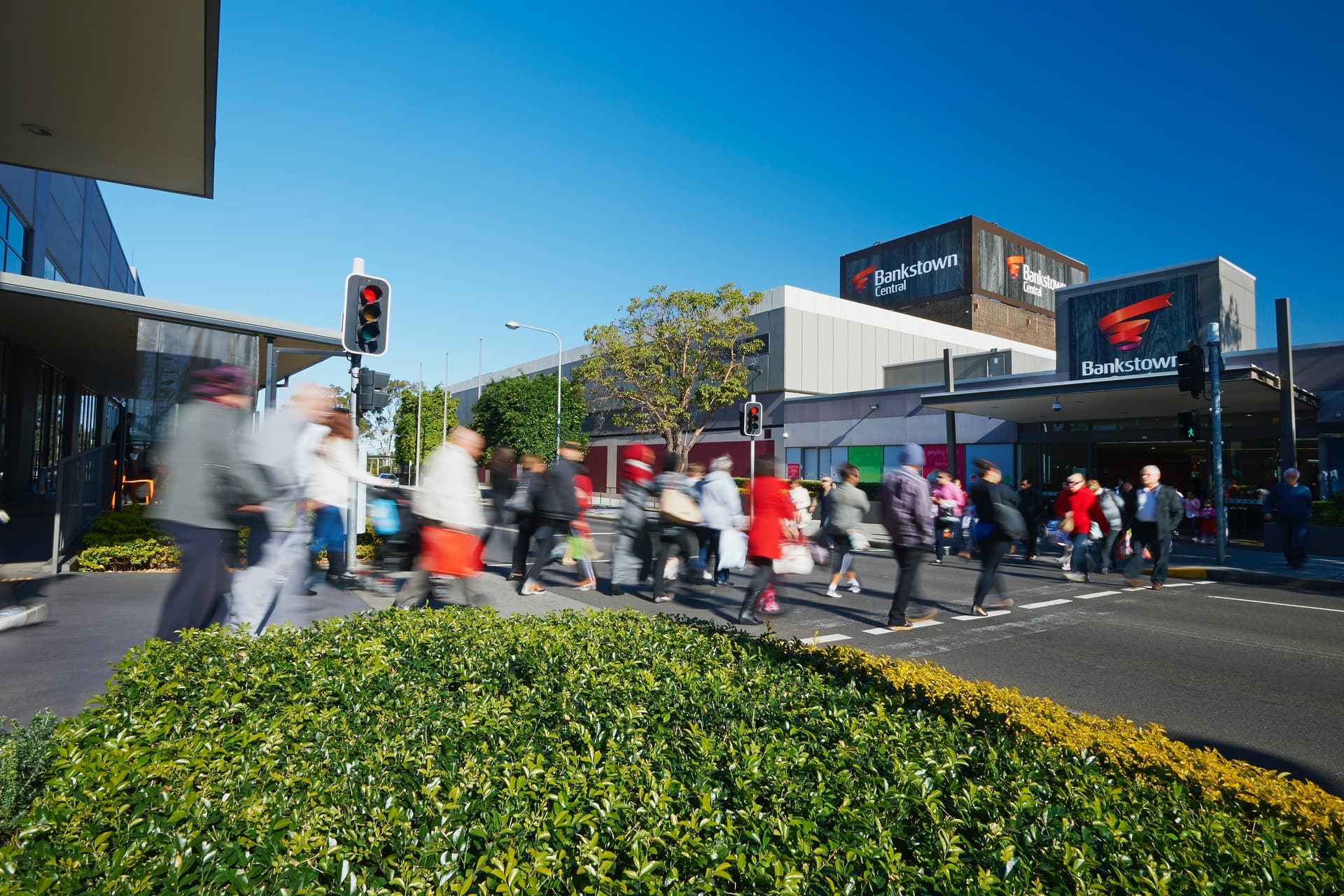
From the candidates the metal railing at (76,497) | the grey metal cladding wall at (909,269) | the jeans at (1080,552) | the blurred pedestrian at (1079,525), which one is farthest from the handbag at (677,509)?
the grey metal cladding wall at (909,269)

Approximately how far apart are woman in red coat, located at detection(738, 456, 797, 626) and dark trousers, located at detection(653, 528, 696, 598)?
1467 mm

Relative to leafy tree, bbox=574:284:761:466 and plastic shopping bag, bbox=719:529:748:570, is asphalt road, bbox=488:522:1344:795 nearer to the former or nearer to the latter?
plastic shopping bag, bbox=719:529:748:570

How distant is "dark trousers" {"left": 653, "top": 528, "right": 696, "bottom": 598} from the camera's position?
9562 millimetres

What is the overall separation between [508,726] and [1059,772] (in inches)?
81.4

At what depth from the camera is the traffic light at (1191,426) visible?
14555 mm

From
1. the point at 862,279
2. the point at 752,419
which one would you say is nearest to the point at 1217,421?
the point at 752,419

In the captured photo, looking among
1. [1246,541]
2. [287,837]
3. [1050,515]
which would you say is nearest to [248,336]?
[287,837]

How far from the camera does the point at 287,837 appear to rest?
205cm

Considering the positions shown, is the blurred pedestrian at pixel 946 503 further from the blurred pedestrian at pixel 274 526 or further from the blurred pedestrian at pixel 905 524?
the blurred pedestrian at pixel 274 526

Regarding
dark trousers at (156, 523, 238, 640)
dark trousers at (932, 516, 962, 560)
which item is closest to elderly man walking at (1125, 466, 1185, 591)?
dark trousers at (932, 516, 962, 560)

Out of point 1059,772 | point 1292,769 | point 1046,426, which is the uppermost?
point 1046,426

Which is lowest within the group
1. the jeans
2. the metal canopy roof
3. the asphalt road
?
the asphalt road

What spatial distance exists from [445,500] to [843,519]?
5834 mm

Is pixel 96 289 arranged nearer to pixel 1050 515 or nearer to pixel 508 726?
pixel 508 726
